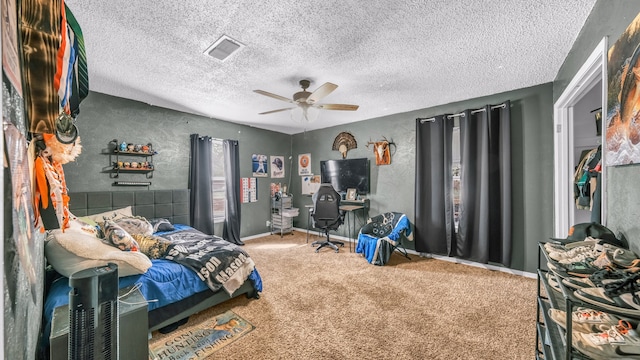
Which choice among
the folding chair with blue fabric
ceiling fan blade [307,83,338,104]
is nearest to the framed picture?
the folding chair with blue fabric

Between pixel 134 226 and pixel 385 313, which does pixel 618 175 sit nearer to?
pixel 385 313

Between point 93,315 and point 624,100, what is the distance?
97.1 inches

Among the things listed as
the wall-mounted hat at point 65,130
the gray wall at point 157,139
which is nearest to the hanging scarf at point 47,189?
the wall-mounted hat at point 65,130

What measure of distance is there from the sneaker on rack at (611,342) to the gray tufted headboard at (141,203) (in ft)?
14.1

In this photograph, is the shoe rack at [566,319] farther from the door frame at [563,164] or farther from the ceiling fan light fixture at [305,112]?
the ceiling fan light fixture at [305,112]

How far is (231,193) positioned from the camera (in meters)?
4.63

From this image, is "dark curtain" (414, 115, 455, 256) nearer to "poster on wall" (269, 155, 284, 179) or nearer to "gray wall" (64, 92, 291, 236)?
"poster on wall" (269, 155, 284, 179)

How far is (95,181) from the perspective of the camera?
3.23 metres

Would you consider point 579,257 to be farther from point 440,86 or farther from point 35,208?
point 440,86

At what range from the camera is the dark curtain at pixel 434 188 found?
3605mm

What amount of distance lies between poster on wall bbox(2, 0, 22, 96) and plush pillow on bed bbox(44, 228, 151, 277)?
1.41 meters

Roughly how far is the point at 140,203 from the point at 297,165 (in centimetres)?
309

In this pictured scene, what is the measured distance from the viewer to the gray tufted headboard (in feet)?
9.98

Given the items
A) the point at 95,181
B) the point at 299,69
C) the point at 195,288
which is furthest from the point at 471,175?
the point at 95,181
